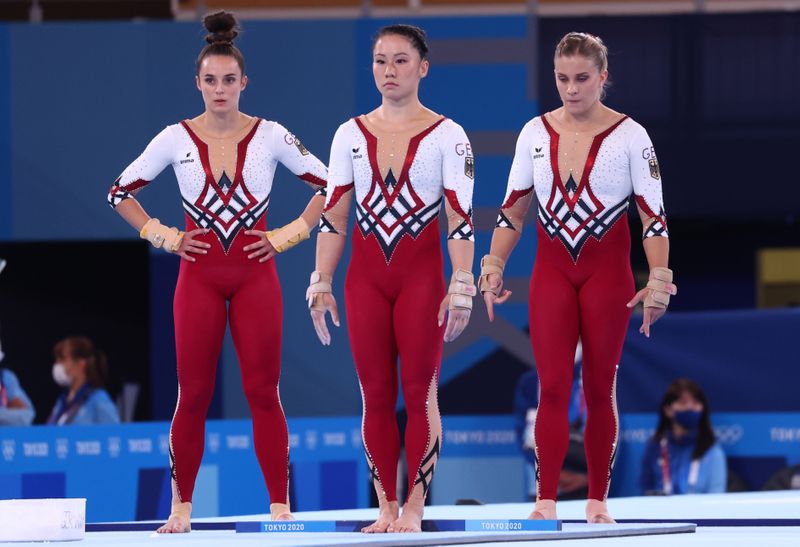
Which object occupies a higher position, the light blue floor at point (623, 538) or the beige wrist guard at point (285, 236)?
the beige wrist guard at point (285, 236)

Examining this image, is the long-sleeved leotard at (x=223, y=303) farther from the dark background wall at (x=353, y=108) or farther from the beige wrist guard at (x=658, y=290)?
the dark background wall at (x=353, y=108)

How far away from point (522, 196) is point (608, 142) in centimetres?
39

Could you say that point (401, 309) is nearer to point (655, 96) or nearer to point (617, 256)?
point (617, 256)

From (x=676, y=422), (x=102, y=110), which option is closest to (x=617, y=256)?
(x=676, y=422)

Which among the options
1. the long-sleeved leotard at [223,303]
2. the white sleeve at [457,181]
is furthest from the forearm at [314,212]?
the white sleeve at [457,181]

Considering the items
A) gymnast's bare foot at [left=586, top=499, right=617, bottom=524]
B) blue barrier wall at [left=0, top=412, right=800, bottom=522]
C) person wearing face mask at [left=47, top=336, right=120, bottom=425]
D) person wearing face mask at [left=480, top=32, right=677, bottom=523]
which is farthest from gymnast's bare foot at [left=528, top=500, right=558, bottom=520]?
person wearing face mask at [left=47, top=336, right=120, bottom=425]

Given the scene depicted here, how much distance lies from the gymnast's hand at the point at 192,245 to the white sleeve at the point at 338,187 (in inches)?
18.3

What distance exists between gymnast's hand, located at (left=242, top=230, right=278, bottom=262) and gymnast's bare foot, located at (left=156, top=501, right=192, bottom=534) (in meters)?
0.97

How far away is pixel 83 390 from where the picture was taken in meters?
9.42

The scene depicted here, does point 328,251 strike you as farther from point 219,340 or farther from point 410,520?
point 410,520

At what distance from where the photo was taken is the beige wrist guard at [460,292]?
5.19 metres

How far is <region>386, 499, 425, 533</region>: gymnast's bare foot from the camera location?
5.15 metres

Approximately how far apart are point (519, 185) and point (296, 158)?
91 centimetres

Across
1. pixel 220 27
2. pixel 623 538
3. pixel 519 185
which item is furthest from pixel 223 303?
pixel 623 538
